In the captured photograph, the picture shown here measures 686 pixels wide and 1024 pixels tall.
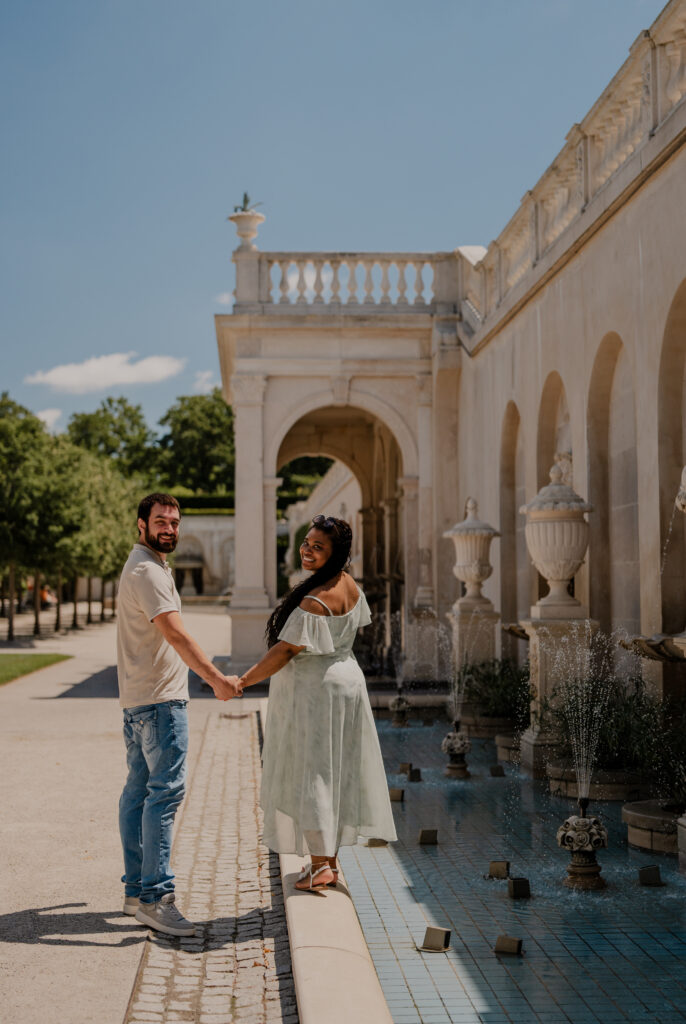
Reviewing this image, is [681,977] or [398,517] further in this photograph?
[398,517]

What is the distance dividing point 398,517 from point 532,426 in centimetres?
1094

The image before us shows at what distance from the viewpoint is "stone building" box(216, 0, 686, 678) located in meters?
8.81

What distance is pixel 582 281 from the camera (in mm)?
10922

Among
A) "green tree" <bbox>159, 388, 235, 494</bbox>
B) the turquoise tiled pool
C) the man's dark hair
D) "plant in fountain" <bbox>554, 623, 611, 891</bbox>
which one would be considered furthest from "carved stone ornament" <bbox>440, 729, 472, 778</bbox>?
"green tree" <bbox>159, 388, 235, 494</bbox>

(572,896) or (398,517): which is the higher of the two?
(398,517)

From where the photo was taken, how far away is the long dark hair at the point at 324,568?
198 inches

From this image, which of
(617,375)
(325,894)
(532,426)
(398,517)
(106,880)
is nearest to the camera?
(325,894)

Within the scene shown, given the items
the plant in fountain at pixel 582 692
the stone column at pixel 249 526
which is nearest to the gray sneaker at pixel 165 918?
the plant in fountain at pixel 582 692

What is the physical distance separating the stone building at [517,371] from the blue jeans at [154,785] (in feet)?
15.9

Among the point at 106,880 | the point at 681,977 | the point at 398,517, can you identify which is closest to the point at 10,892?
the point at 106,880

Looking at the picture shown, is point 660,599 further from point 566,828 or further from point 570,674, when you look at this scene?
point 566,828

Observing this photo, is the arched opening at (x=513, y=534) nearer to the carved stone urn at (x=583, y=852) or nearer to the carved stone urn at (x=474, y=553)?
the carved stone urn at (x=474, y=553)

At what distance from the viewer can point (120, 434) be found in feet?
286

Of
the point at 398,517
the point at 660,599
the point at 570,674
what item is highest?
the point at 398,517
